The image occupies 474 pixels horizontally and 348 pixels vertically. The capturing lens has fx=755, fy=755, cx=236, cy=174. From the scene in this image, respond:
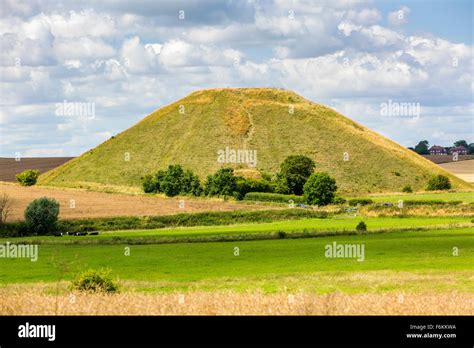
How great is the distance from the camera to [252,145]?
172625mm

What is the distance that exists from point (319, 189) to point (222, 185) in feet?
65.0

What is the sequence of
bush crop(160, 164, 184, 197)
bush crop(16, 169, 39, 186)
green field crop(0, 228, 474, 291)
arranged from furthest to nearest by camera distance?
bush crop(16, 169, 39, 186)
bush crop(160, 164, 184, 197)
green field crop(0, 228, 474, 291)

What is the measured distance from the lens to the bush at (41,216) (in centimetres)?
7612

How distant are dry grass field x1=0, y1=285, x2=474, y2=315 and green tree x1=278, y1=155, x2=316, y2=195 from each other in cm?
10839

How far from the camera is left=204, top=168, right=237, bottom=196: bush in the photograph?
11919cm

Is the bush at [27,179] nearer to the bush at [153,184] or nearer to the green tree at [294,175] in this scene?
the bush at [153,184]

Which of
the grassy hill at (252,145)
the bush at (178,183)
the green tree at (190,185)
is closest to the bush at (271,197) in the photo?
the green tree at (190,185)

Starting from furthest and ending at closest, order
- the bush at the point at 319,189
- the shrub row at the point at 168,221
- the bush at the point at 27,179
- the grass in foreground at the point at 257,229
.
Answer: the bush at the point at 27,179, the bush at the point at 319,189, the shrub row at the point at 168,221, the grass in foreground at the point at 257,229

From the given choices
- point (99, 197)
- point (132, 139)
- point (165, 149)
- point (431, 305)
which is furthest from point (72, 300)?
point (132, 139)

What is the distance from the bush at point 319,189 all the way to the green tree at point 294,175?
677 inches

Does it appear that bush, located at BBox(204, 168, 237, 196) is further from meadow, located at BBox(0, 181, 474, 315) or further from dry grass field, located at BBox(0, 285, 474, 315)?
dry grass field, located at BBox(0, 285, 474, 315)

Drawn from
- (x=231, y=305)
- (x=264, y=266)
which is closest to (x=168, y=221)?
(x=264, y=266)

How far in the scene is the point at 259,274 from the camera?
139 feet


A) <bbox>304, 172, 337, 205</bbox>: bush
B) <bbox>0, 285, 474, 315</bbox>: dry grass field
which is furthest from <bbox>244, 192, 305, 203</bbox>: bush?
<bbox>0, 285, 474, 315</bbox>: dry grass field
